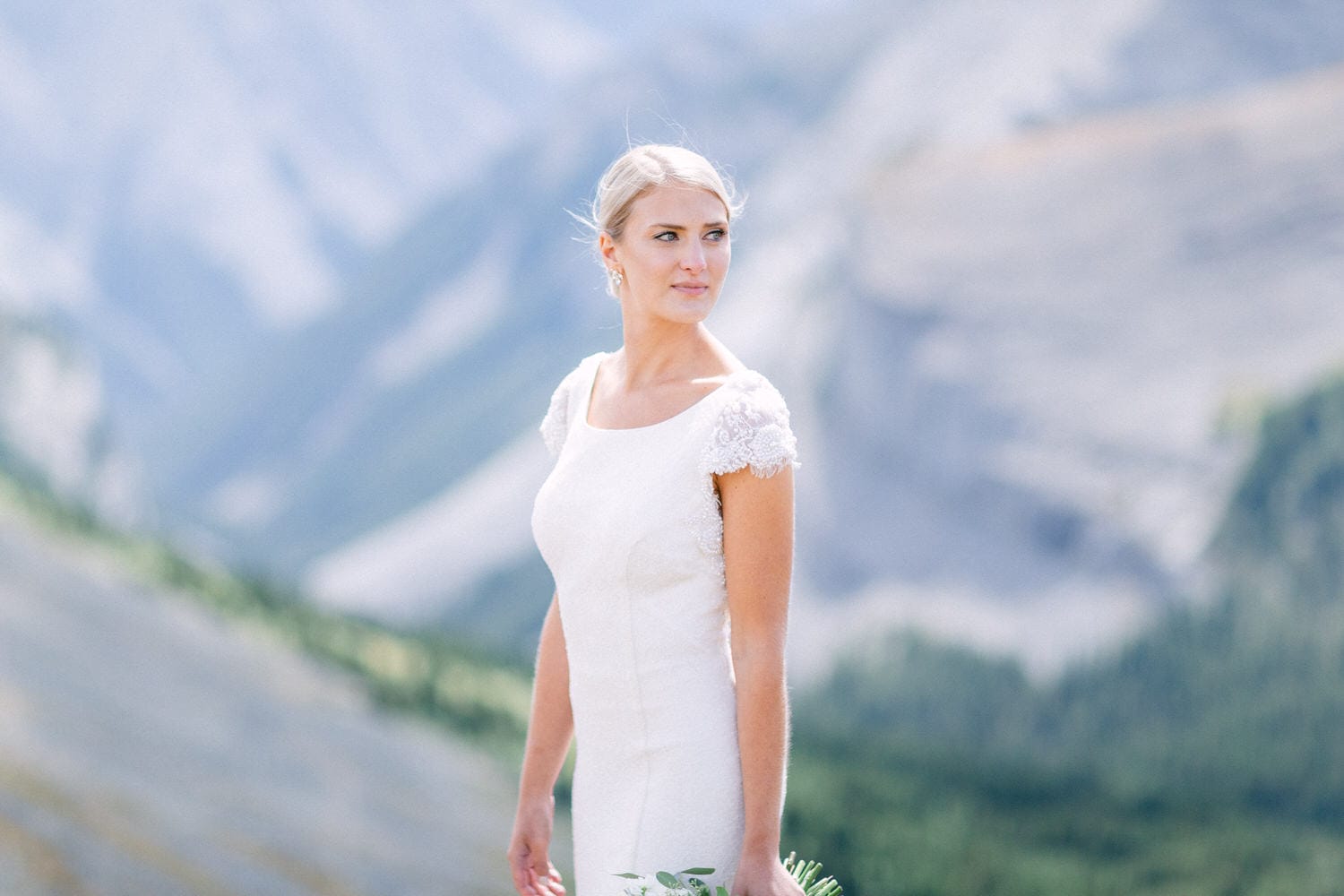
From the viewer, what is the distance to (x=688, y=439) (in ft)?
7.39

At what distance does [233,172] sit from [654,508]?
274 ft

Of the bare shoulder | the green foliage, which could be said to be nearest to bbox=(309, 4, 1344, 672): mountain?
the green foliage

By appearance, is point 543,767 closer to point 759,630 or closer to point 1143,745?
point 759,630

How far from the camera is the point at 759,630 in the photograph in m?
2.23

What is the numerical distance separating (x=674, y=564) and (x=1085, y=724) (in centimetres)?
1466

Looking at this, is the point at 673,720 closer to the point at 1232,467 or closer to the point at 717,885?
the point at 717,885

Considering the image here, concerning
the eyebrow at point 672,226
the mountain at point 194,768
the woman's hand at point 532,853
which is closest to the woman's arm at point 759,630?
the eyebrow at point 672,226

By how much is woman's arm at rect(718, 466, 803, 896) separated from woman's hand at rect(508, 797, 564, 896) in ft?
1.54

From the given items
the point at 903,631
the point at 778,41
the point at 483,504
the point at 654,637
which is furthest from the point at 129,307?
the point at 654,637

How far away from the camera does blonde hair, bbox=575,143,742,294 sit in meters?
2.31

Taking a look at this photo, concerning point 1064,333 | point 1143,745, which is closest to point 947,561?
point 1064,333

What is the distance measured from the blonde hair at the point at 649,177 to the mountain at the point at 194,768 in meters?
4.72

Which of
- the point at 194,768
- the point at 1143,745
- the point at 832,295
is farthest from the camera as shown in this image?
the point at 832,295

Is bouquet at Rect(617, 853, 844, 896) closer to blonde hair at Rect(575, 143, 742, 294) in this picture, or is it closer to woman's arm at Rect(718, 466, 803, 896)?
woman's arm at Rect(718, 466, 803, 896)
